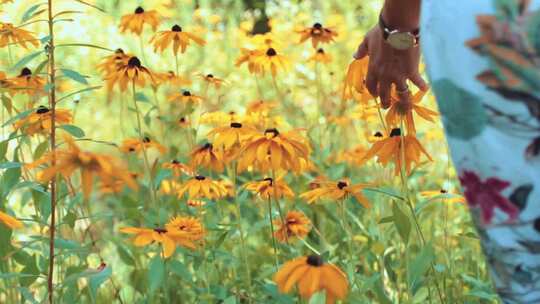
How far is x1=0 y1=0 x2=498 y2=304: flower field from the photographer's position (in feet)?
4.85

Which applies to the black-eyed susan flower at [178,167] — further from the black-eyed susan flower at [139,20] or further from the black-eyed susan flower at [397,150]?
the black-eyed susan flower at [397,150]

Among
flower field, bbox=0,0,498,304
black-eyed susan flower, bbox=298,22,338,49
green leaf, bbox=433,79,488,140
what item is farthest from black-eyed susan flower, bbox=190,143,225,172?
green leaf, bbox=433,79,488,140

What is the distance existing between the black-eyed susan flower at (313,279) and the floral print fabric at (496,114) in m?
0.19

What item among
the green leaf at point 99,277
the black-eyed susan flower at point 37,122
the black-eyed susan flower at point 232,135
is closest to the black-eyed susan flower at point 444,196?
the black-eyed susan flower at point 232,135

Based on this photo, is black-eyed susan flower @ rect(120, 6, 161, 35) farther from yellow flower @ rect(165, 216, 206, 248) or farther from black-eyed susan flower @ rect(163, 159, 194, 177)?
yellow flower @ rect(165, 216, 206, 248)

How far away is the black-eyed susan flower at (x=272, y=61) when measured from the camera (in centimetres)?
227

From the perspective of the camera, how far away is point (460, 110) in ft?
3.37

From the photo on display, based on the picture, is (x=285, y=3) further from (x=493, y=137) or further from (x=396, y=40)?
(x=493, y=137)

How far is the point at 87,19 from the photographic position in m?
4.62

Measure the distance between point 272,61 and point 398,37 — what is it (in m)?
1.01

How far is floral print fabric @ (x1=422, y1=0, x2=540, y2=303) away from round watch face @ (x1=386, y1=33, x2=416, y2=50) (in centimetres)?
21

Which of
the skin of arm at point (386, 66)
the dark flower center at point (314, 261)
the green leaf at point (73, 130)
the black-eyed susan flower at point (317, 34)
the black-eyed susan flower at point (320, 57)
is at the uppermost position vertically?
the black-eyed susan flower at point (317, 34)

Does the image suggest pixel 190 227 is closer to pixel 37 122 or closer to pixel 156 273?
pixel 156 273

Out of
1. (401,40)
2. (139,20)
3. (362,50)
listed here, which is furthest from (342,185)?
(139,20)
